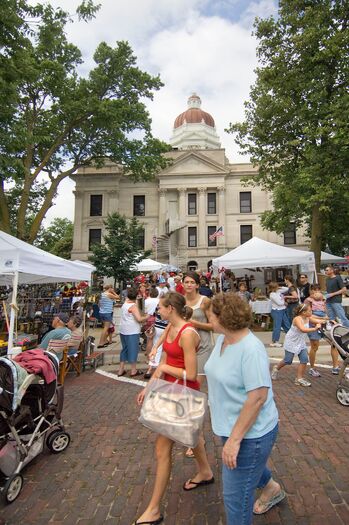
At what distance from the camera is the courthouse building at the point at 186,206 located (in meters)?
38.1

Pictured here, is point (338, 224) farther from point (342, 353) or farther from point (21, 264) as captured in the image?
point (21, 264)

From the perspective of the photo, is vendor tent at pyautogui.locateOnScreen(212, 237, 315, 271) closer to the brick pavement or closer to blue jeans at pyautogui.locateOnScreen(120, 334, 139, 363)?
blue jeans at pyautogui.locateOnScreen(120, 334, 139, 363)

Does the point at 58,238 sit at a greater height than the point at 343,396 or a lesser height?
greater

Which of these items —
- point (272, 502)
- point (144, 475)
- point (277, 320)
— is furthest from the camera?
point (277, 320)

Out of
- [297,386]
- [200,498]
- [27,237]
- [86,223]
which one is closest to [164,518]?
[200,498]

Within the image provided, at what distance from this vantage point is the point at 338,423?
14.6 ft

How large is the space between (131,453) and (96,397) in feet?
7.18

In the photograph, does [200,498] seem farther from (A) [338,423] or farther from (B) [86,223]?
(B) [86,223]

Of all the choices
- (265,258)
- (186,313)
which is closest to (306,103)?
(265,258)

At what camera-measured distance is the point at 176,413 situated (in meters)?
2.33

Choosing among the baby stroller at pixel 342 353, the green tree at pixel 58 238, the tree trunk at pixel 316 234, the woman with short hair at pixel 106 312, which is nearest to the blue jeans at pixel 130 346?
the woman with short hair at pixel 106 312

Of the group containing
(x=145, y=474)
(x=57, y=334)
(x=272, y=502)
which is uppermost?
(x=57, y=334)

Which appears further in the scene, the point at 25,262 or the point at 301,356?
the point at 25,262

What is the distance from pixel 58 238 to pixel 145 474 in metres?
60.6
